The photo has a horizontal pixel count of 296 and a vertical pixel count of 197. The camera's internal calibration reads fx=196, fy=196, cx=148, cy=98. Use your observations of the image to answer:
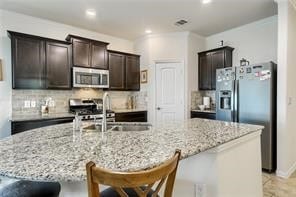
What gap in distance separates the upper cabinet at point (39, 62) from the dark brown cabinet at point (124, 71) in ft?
3.31

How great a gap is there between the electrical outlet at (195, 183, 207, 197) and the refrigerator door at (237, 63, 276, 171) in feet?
7.05

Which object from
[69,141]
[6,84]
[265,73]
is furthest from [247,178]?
[6,84]

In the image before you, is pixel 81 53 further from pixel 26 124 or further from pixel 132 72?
pixel 26 124

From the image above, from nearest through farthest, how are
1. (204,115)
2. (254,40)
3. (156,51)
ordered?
(254,40)
(204,115)
(156,51)

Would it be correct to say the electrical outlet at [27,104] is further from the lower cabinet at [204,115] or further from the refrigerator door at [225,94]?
the refrigerator door at [225,94]

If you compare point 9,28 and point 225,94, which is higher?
point 9,28

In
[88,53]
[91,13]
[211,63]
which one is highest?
[91,13]

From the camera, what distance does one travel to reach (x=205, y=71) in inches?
187

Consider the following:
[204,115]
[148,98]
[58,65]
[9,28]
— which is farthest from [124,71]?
[9,28]

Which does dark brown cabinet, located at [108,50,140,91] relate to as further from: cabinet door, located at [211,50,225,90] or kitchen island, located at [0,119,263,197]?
kitchen island, located at [0,119,263,197]

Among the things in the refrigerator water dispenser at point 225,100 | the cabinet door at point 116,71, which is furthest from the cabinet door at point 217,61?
the cabinet door at point 116,71

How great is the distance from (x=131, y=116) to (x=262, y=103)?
2647 mm

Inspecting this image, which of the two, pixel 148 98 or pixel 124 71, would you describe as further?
pixel 148 98

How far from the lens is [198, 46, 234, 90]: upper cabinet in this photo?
4410 mm
